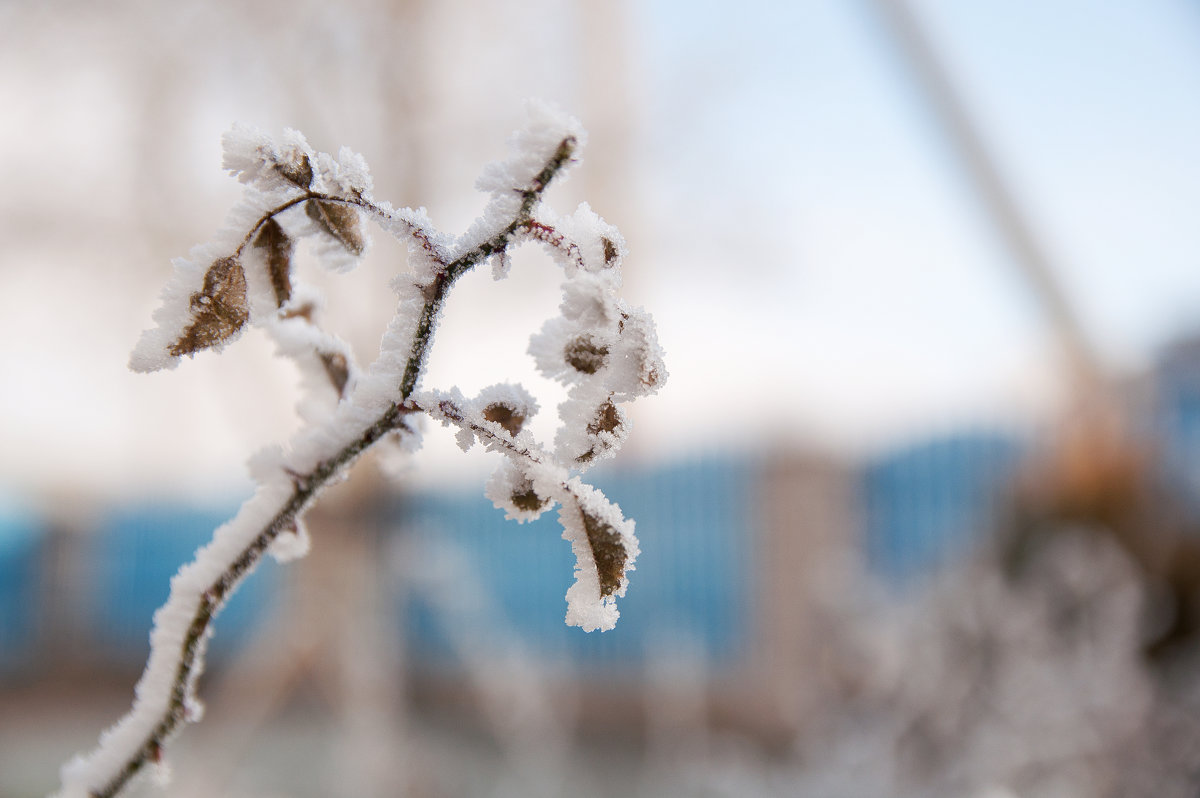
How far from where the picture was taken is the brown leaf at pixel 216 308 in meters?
0.25

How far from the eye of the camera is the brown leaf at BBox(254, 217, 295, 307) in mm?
261

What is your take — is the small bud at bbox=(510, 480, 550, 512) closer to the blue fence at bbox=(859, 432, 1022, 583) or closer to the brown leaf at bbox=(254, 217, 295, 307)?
the brown leaf at bbox=(254, 217, 295, 307)

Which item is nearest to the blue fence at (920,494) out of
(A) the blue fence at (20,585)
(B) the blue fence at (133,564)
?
(B) the blue fence at (133,564)

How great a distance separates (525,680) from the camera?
2.31 meters

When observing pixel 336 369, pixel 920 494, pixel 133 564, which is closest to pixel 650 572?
pixel 920 494

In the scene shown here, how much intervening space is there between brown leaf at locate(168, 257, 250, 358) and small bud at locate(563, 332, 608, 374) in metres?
0.11

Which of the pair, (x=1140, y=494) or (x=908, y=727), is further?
(x=1140, y=494)

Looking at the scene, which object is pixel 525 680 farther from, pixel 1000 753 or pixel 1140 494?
pixel 1140 494

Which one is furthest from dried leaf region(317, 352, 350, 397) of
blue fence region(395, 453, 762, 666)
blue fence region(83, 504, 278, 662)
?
blue fence region(83, 504, 278, 662)

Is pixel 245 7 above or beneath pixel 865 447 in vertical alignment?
beneath

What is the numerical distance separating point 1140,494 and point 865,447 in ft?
6.10

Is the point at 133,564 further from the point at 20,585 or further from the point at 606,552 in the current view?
the point at 606,552

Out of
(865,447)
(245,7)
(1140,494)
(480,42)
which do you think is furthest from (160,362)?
(865,447)

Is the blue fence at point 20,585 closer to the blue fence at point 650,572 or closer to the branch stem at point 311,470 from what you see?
the blue fence at point 650,572
